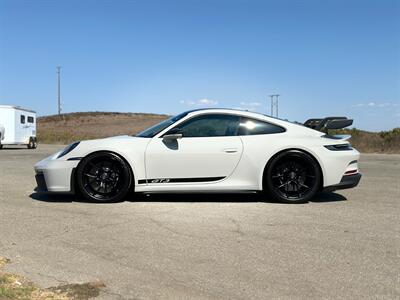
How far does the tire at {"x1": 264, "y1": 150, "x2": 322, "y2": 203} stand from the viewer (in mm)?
6285

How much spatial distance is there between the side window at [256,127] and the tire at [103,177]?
173 centimetres

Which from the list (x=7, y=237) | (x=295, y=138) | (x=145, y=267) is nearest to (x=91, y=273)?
(x=145, y=267)

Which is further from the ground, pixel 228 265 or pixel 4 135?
pixel 4 135

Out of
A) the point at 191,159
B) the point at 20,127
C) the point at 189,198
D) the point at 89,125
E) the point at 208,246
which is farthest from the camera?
the point at 89,125

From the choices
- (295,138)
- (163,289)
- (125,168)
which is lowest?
(163,289)

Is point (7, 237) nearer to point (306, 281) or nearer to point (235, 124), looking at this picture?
point (306, 281)

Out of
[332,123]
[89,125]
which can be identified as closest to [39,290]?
[332,123]

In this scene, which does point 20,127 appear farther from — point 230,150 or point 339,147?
point 339,147

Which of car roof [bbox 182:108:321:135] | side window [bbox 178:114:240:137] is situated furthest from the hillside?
side window [bbox 178:114:240:137]

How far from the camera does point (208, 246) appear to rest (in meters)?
4.15

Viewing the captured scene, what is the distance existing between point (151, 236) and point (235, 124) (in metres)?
2.53

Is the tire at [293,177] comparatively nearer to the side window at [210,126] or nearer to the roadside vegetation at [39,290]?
the side window at [210,126]

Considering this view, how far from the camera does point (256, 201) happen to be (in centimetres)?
652

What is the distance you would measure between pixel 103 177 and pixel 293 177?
2.66m
